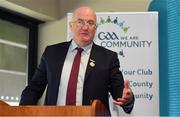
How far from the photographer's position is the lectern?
124 centimetres

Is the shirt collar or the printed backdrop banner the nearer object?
the shirt collar

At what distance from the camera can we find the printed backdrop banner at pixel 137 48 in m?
3.44

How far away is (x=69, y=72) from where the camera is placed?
190 centimetres

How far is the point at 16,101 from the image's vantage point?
4.50 m

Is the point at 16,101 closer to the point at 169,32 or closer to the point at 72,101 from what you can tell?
the point at 169,32

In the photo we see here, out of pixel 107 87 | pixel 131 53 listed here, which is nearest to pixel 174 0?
pixel 131 53

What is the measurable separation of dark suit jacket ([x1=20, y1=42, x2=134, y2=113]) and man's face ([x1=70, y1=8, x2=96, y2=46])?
87mm

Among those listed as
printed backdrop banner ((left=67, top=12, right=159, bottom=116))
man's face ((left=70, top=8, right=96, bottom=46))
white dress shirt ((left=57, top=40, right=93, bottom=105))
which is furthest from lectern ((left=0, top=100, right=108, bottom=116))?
printed backdrop banner ((left=67, top=12, right=159, bottom=116))

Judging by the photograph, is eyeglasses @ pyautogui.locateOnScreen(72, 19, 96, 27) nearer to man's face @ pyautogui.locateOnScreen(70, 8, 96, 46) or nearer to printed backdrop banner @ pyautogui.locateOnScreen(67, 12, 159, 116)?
man's face @ pyautogui.locateOnScreen(70, 8, 96, 46)

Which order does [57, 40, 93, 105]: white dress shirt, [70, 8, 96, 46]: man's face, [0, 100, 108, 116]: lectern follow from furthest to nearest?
[70, 8, 96, 46]: man's face → [57, 40, 93, 105]: white dress shirt → [0, 100, 108, 116]: lectern

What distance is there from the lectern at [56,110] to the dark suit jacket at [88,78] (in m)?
0.49

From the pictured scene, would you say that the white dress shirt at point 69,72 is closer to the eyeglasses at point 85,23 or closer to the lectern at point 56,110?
the eyeglasses at point 85,23

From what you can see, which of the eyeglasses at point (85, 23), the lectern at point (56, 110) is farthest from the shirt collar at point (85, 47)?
the lectern at point (56, 110)

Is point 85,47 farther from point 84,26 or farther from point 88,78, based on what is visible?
point 88,78
